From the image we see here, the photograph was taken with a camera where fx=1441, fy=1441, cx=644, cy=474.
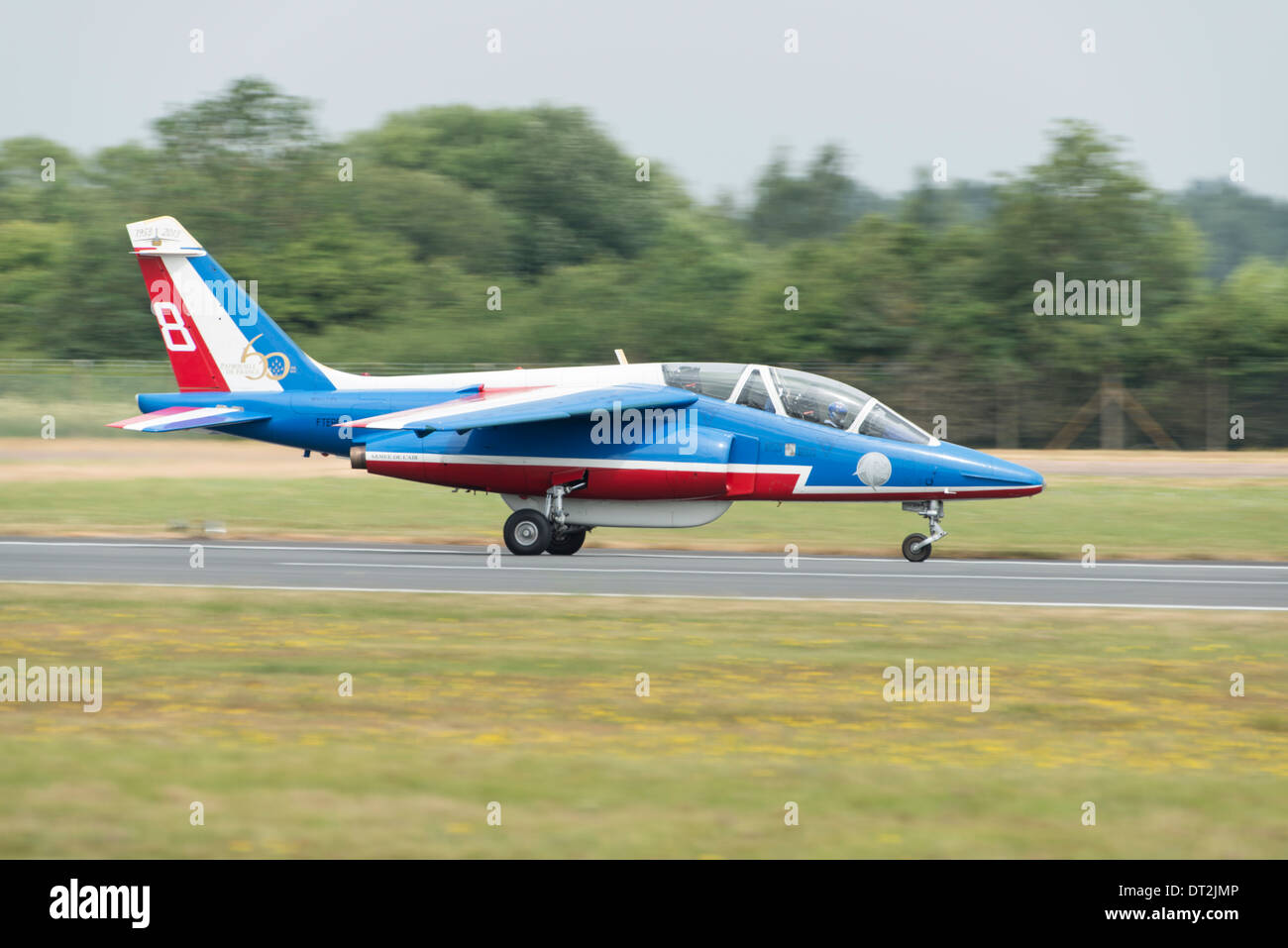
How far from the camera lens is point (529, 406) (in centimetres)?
1872

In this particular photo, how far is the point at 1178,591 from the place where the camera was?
53.3ft

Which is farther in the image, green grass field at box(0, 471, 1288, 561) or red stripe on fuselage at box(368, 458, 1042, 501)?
green grass field at box(0, 471, 1288, 561)

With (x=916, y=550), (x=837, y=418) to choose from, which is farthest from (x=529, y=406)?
(x=916, y=550)

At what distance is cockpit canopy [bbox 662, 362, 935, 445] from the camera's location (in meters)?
18.8

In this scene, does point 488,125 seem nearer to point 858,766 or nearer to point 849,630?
point 849,630

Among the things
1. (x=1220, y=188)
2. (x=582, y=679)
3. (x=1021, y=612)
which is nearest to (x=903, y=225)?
(x=1021, y=612)

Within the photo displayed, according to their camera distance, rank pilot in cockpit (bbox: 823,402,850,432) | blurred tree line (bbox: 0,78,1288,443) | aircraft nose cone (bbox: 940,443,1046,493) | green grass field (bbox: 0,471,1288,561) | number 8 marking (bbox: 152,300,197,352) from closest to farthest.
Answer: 1. aircraft nose cone (bbox: 940,443,1046,493)
2. pilot in cockpit (bbox: 823,402,850,432)
3. number 8 marking (bbox: 152,300,197,352)
4. green grass field (bbox: 0,471,1288,561)
5. blurred tree line (bbox: 0,78,1288,443)

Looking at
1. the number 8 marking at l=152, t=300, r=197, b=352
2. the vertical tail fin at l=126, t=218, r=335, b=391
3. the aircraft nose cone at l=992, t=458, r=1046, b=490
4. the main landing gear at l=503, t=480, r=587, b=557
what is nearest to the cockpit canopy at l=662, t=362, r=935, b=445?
the aircraft nose cone at l=992, t=458, r=1046, b=490

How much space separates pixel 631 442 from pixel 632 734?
32.1 feet

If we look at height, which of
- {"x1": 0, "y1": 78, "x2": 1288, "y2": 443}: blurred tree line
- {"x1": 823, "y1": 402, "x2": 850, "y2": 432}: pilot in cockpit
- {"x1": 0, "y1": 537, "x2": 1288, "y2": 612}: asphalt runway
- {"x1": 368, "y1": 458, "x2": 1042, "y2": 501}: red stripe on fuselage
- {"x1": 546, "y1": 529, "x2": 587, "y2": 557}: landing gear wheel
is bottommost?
{"x1": 0, "y1": 537, "x2": 1288, "y2": 612}: asphalt runway

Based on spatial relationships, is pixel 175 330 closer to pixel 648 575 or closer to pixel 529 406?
pixel 529 406

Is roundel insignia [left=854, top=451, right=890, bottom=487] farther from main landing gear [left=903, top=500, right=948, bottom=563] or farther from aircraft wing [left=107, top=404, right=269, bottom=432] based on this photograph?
aircraft wing [left=107, top=404, right=269, bottom=432]

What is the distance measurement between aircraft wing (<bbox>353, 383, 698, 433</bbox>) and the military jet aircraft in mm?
29

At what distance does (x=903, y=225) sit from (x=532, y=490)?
25165 mm
